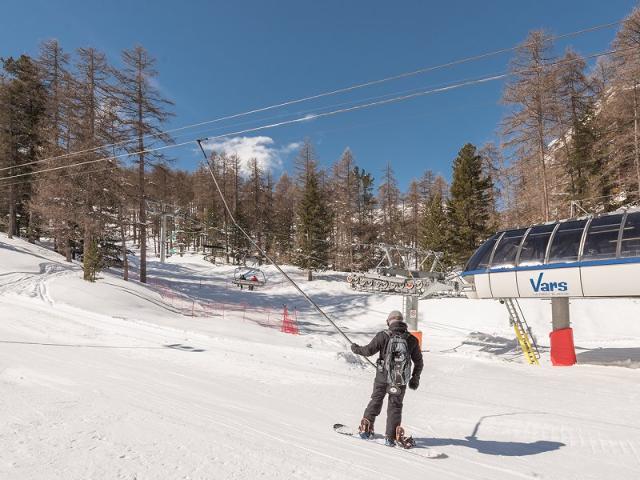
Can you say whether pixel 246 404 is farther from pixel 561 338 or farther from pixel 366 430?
pixel 561 338

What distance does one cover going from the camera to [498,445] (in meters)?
4.81

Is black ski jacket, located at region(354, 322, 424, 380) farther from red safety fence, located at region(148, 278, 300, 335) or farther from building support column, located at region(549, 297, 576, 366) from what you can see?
red safety fence, located at region(148, 278, 300, 335)

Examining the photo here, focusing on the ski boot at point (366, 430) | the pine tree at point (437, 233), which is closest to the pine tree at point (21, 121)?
the pine tree at point (437, 233)

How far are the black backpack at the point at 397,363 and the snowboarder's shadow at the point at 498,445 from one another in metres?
0.87

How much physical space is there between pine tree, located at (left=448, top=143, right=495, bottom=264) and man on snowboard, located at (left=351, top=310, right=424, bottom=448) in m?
26.3

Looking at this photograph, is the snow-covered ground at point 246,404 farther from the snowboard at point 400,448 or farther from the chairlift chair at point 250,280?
the chairlift chair at point 250,280

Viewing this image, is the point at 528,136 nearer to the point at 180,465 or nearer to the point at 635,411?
the point at 635,411

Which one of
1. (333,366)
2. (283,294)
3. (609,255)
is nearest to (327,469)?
(333,366)

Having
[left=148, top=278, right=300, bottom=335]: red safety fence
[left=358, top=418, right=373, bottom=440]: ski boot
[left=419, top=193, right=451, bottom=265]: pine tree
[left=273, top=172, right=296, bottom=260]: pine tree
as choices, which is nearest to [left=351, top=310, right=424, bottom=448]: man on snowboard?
[left=358, top=418, right=373, bottom=440]: ski boot

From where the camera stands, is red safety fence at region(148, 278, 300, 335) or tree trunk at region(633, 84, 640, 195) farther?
red safety fence at region(148, 278, 300, 335)

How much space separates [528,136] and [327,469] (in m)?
23.2

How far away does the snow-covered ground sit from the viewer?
11.9ft

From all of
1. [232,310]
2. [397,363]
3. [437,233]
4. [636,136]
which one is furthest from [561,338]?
[437,233]

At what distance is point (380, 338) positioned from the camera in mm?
4578
